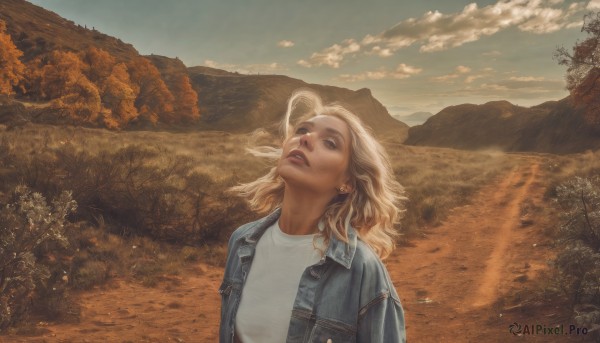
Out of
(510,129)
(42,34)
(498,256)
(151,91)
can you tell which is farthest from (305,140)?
(510,129)

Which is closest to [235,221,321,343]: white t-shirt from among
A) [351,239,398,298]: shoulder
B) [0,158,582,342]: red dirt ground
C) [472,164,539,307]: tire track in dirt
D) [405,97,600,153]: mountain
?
[351,239,398,298]: shoulder

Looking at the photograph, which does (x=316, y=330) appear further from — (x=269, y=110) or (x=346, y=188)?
(x=269, y=110)

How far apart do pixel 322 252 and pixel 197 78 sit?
4207 inches

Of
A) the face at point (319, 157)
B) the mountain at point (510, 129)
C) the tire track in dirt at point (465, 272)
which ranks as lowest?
the tire track in dirt at point (465, 272)

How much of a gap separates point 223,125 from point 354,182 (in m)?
72.6

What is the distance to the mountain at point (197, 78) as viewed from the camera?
207ft

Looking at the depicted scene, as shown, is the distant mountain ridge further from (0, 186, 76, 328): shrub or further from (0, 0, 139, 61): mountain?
(0, 186, 76, 328): shrub

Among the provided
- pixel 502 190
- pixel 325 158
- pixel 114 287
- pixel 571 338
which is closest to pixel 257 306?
pixel 325 158

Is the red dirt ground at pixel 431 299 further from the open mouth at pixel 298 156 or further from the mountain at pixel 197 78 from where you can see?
the mountain at pixel 197 78

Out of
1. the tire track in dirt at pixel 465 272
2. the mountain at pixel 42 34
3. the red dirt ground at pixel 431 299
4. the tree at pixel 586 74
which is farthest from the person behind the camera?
the mountain at pixel 42 34

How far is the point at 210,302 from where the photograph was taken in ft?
22.1

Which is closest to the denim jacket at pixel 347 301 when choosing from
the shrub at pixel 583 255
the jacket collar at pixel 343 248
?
the jacket collar at pixel 343 248

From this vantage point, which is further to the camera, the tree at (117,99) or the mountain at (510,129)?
the mountain at (510,129)

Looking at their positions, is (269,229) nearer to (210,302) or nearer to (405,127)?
(210,302)
